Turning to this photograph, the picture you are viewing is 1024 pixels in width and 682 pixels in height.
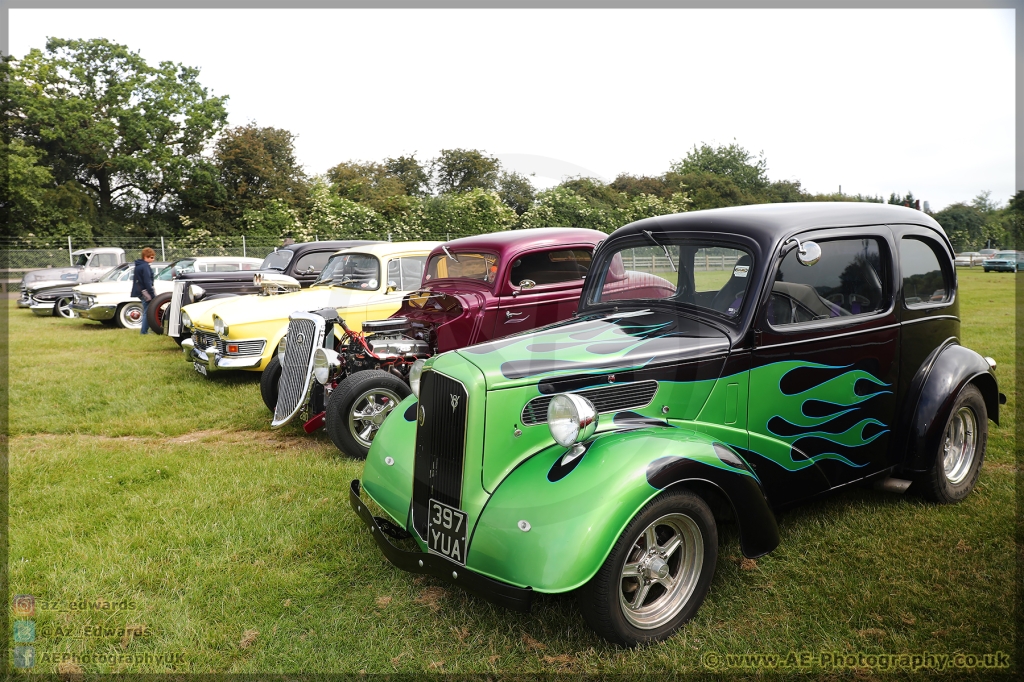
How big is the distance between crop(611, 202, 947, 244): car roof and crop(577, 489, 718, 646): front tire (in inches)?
66.9

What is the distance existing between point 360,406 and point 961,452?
4808 millimetres

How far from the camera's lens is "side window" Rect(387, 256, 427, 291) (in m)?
9.07

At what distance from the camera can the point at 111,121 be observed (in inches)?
1318

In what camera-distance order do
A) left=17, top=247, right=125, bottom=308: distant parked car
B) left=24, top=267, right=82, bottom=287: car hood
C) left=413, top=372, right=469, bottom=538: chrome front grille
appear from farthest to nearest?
left=24, top=267, right=82, bottom=287: car hood
left=17, top=247, right=125, bottom=308: distant parked car
left=413, top=372, right=469, bottom=538: chrome front grille

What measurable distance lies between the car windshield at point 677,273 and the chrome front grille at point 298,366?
3.09 metres

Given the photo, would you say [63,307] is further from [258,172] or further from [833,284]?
[833,284]

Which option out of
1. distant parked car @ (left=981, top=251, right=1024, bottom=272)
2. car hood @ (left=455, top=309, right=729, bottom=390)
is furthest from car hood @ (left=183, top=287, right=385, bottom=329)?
distant parked car @ (left=981, top=251, right=1024, bottom=272)

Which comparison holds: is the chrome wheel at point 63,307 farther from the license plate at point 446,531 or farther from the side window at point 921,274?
the side window at point 921,274

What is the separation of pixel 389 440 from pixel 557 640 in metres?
1.53

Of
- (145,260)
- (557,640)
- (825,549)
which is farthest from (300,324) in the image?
(145,260)

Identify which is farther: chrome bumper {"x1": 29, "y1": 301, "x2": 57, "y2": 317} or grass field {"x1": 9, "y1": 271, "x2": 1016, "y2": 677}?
chrome bumper {"x1": 29, "y1": 301, "x2": 57, "y2": 317}

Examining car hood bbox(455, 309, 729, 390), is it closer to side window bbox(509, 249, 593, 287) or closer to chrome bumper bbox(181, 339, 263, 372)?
side window bbox(509, 249, 593, 287)

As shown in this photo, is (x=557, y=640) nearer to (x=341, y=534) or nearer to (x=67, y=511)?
(x=341, y=534)

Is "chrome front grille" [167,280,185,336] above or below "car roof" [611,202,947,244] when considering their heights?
below
